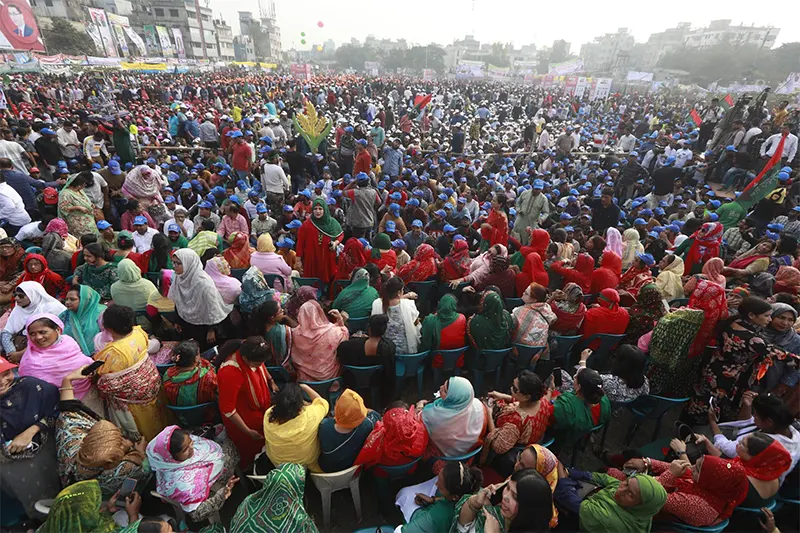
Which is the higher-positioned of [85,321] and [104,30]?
[104,30]

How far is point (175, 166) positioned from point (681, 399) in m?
9.44

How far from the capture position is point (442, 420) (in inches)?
96.9

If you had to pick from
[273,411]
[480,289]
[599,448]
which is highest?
[273,411]

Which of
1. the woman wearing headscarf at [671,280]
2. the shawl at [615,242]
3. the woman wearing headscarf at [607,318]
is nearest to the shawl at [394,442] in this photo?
the woman wearing headscarf at [607,318]

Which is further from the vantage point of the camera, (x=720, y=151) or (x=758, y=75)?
(x=758, y=75)

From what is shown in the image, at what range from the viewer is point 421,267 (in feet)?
15.0

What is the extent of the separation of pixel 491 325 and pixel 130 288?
11.0ft

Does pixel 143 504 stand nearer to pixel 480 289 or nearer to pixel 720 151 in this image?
pixel 480 289

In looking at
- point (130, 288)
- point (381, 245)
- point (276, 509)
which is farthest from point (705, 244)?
point (130, 288)

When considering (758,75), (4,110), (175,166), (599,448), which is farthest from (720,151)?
(758,75)

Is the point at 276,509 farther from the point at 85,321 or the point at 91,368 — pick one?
the point at 85,321

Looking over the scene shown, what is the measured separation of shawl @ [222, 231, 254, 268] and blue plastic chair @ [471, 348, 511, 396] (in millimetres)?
2957

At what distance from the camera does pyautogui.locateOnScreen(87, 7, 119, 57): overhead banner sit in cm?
2978

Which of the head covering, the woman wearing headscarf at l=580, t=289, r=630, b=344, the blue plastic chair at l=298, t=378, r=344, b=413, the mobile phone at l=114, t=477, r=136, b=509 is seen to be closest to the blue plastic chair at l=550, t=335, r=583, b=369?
the woman wearing headscarf at l=580, t=289, r=630, b=344
